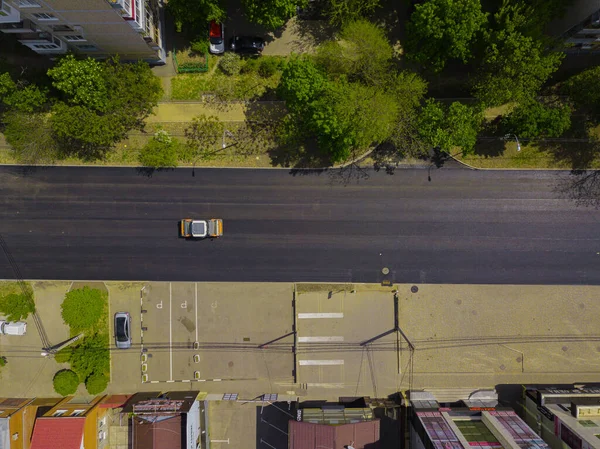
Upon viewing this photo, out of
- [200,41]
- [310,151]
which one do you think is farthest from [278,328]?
[200,41]

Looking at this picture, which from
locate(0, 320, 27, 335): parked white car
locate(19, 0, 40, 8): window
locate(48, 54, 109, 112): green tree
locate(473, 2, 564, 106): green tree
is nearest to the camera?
locate(19, 0, 40, 8): window

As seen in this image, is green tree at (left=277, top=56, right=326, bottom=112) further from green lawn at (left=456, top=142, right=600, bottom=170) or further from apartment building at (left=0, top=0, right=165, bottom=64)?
green lawn at (left=456, top=142, right=600, bottom=170)

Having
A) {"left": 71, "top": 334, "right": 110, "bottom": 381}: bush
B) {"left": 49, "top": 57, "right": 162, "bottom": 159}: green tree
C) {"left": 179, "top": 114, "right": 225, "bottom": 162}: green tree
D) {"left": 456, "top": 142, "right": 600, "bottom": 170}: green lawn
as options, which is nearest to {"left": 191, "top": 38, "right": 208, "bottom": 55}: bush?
{"left": 49, "top": 57, "right": 162, "bottom": 159}: green tree

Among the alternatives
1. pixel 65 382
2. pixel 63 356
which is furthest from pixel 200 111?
pixel 65 382

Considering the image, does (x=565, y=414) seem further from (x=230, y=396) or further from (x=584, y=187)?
(x=230, y=396)

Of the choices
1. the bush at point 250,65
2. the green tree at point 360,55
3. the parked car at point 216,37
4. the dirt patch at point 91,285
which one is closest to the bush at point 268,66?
the bush at point 250,65
